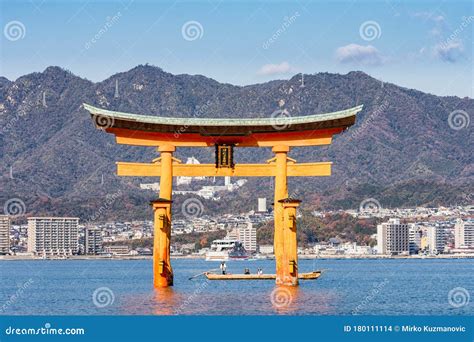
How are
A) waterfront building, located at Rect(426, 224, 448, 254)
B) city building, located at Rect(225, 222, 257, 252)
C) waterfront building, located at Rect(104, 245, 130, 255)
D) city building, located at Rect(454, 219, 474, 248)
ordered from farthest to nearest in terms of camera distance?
city building, located at Rect(454, 219, 474, 248)
waterfront building, located at Rect(426, 224, 448, 254)
waterfront building, located at Rect(104, 245, 130, 255)
city building, located at Rect(225, 222, 257, 252)

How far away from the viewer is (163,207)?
147 feet

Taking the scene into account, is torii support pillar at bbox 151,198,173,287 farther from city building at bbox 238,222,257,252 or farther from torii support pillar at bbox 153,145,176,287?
city building at bbox 238,222,257,252

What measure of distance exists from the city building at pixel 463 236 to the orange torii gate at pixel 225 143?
458 ft

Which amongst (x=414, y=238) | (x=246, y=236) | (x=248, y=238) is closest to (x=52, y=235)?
(x=246, y=236)

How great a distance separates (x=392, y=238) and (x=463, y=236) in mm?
18967

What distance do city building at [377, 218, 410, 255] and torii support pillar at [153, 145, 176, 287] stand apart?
404 ft

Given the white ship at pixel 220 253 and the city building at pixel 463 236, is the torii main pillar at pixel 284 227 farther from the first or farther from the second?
the city building at pixel 463 236

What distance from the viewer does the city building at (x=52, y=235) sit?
545 feet

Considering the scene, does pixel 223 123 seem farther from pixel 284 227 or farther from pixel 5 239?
pixel 5 239

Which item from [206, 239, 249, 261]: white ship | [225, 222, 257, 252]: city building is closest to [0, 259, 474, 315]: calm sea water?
[206, 239, 249, 261]: white ship

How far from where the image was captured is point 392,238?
16875 centimetres

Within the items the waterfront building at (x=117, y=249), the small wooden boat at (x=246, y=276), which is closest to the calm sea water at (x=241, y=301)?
the small wooden boat at (x=246, y=276)

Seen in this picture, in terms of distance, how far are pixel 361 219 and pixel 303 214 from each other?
10.2 meters

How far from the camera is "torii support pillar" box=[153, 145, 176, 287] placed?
44.6 meters
